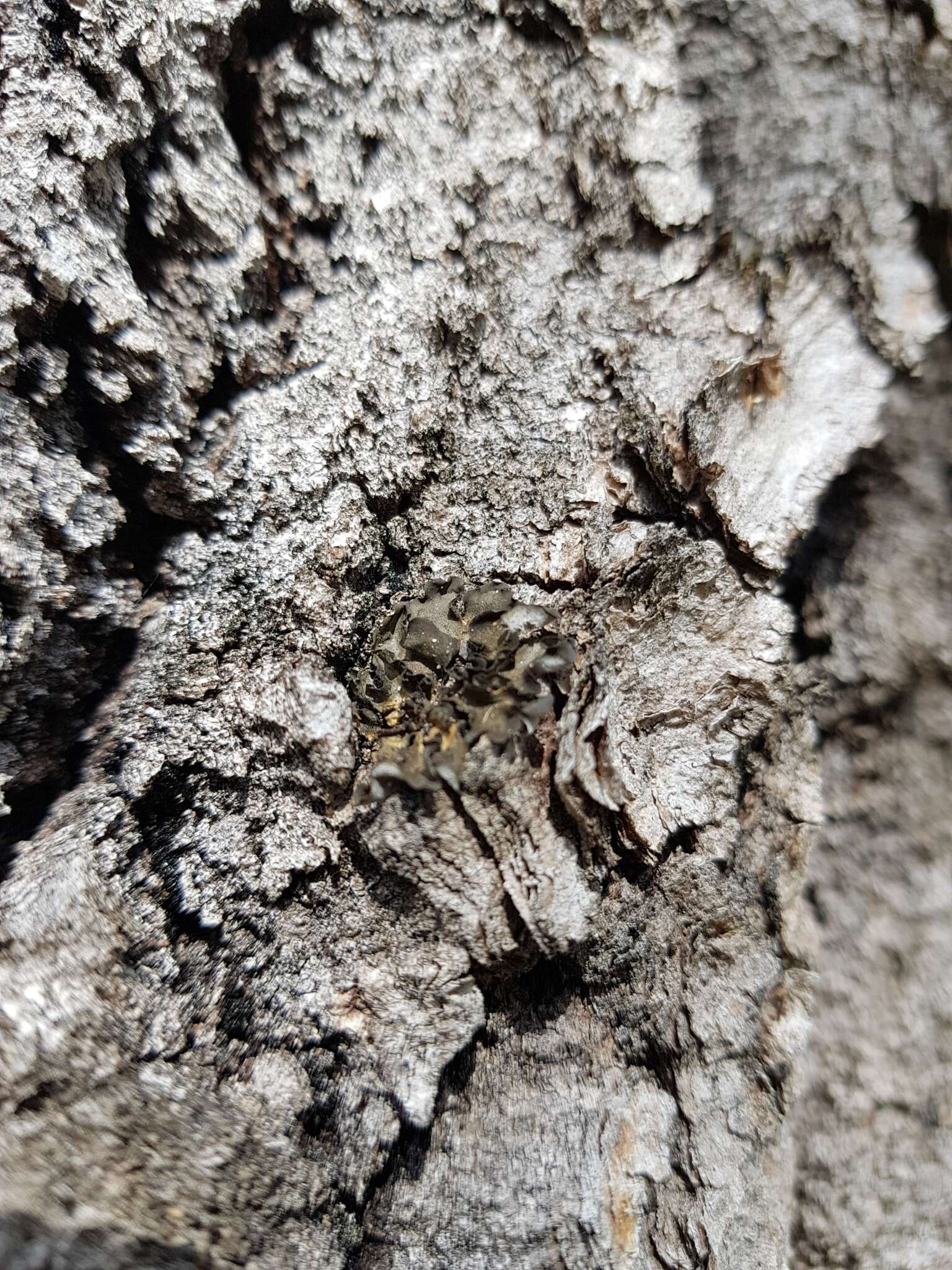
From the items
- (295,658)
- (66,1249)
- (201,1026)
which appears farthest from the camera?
(295,658)

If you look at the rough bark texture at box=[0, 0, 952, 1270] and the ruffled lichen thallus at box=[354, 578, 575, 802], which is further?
the ruffled lichen thallus at box=[354, 578, 575, 802]

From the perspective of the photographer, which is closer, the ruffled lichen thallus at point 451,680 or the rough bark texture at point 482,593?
the rough bark texture at point 482,593

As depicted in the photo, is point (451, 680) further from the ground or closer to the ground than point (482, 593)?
closer to the ground

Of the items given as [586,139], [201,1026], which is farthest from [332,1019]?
[586,139]

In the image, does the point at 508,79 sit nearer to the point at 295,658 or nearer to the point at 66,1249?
the point at 295,658
